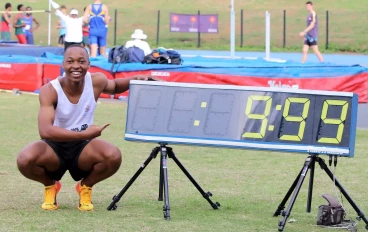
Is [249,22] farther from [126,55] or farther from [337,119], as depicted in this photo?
[337,119]

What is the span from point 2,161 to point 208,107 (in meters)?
3.75

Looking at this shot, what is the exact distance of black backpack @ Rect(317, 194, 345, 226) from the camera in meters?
6.82

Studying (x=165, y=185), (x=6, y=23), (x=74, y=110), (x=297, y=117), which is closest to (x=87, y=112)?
(x=74, y=110)

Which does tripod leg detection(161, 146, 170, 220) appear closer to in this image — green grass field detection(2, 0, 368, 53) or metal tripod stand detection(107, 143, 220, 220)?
metal tripod stand detection(107, 143, 220, 220)

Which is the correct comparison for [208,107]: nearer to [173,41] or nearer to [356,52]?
[356,52]

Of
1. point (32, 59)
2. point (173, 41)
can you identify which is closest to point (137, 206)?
point (32, 59)

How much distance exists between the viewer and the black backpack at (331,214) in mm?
6820

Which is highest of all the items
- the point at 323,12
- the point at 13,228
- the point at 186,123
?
the point at 323,12

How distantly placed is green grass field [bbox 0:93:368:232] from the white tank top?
2.42ft

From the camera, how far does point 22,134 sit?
12617 mm

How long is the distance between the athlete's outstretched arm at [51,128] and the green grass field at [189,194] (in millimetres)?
657

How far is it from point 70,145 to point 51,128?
34 centimetres

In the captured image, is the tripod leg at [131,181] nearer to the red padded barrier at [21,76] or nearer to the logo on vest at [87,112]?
the logo on vest at [87,112]

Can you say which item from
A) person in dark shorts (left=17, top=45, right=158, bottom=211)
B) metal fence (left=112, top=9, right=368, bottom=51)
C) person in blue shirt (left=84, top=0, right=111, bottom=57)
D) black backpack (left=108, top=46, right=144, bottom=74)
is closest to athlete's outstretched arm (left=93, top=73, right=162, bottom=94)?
person in dark shorts (left=17, top=45, right=158, bottom=211)
